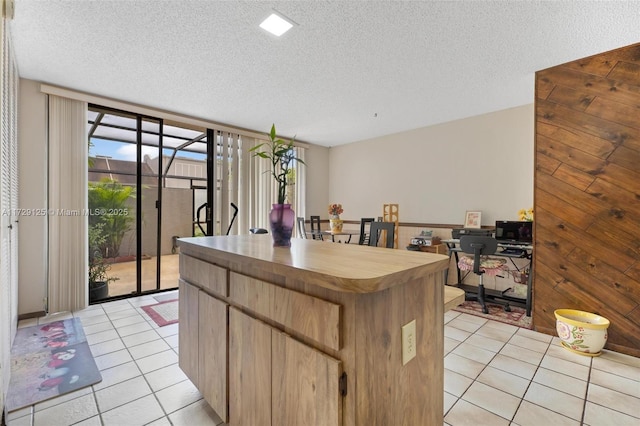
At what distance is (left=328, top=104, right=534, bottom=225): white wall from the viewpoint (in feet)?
12.4

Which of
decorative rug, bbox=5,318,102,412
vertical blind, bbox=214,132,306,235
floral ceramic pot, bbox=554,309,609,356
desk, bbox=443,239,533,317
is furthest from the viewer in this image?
vertical blind, bbox=214,132,306,235

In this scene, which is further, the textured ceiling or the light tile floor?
the textured ceiling

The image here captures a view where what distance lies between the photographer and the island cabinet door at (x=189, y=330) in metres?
1.66

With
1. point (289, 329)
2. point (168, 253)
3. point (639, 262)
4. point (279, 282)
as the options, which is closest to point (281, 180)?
point (279, 282)

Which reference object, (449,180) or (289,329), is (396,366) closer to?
(289,329)

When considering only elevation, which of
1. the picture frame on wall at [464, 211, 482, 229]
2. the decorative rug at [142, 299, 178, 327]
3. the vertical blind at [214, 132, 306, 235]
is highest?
the vertical blind at [214, 132, 306, 235]

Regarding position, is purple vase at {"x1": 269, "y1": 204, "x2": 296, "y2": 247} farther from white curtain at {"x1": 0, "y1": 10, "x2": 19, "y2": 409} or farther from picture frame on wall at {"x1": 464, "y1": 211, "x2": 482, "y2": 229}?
picture frame on wall at {"x1": 464, "y1": 211, "x2": 482, "y2": 229}

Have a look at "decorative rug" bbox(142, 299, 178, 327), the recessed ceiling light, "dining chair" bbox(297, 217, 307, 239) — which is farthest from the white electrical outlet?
"dining chair" bbox(297, 217, 307, 239)

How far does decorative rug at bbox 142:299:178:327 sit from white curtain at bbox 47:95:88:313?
78 cm

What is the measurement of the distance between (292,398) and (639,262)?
2.93 meters

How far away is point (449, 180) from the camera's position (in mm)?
4449

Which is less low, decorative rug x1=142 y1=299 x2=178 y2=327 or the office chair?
the office chair

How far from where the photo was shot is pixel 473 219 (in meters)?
4.11

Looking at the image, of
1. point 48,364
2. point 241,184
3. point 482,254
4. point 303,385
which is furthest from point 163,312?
point 482,254
